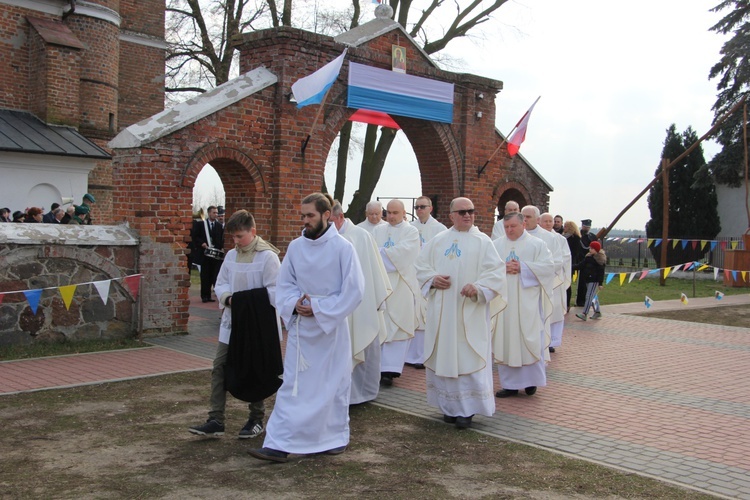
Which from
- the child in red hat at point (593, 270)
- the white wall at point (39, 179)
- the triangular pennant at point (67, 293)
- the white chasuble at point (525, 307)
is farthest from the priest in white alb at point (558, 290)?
the white wall at point (39, 179)

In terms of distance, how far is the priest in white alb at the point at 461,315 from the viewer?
6.72m

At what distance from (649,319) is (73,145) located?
14.1 meters

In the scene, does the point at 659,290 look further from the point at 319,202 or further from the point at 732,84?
the point at 319,202

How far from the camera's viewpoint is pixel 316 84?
38.4ft

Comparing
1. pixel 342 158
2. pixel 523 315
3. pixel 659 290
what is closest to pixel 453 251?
pixel 523 315

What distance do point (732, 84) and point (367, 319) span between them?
29.8 meters

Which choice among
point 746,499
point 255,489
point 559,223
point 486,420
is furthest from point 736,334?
point 255,489

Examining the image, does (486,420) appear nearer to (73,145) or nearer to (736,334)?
(736,334)

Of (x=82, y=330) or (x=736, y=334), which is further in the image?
(x=736, y=334)

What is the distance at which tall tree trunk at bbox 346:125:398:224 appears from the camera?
82.0 ft

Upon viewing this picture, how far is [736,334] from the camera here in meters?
13.3

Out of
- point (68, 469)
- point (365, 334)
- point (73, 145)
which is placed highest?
point (73, 145)

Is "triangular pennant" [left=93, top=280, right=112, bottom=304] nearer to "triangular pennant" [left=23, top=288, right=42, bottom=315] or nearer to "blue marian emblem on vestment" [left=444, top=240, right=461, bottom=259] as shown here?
"triangular pennant" [left=23, top=288, right=42, bottom=315]

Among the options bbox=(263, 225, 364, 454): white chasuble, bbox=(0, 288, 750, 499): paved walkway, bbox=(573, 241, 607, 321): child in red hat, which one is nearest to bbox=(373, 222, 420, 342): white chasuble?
bbox=(0, 288, 750, 499): paved walkway
